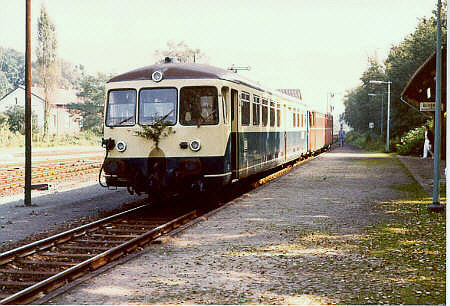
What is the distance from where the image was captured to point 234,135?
44.3ft

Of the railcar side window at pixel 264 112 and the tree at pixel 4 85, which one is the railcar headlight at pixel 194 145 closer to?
the railcar side window at pixel 264 112

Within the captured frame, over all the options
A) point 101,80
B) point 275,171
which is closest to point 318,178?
point 275,171

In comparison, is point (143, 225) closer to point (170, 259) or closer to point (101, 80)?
point (170, 259)

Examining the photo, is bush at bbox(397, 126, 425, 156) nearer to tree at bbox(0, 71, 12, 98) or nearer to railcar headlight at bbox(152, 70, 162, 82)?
railcar headlight at bbox(152, 70, 162, 82)

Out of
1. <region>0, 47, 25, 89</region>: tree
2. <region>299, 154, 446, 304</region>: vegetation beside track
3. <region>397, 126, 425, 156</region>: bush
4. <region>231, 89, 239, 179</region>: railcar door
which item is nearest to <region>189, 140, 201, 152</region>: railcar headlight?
<region>231, 89, 239, 179</region>: railcar door

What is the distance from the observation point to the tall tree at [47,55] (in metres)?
55.2

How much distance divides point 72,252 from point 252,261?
113 inches

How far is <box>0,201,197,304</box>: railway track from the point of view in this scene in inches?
280

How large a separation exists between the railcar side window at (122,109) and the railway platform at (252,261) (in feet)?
9.11

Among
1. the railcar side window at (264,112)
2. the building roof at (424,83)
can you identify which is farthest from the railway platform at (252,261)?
the building roof at (424,83)

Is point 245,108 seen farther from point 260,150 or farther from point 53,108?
point 53,108

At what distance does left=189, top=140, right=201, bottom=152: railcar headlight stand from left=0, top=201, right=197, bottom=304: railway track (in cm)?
132

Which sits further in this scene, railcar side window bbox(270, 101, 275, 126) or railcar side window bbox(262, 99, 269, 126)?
railcar side window bbox(270, 101, 275, 126)

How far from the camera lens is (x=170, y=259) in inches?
322
